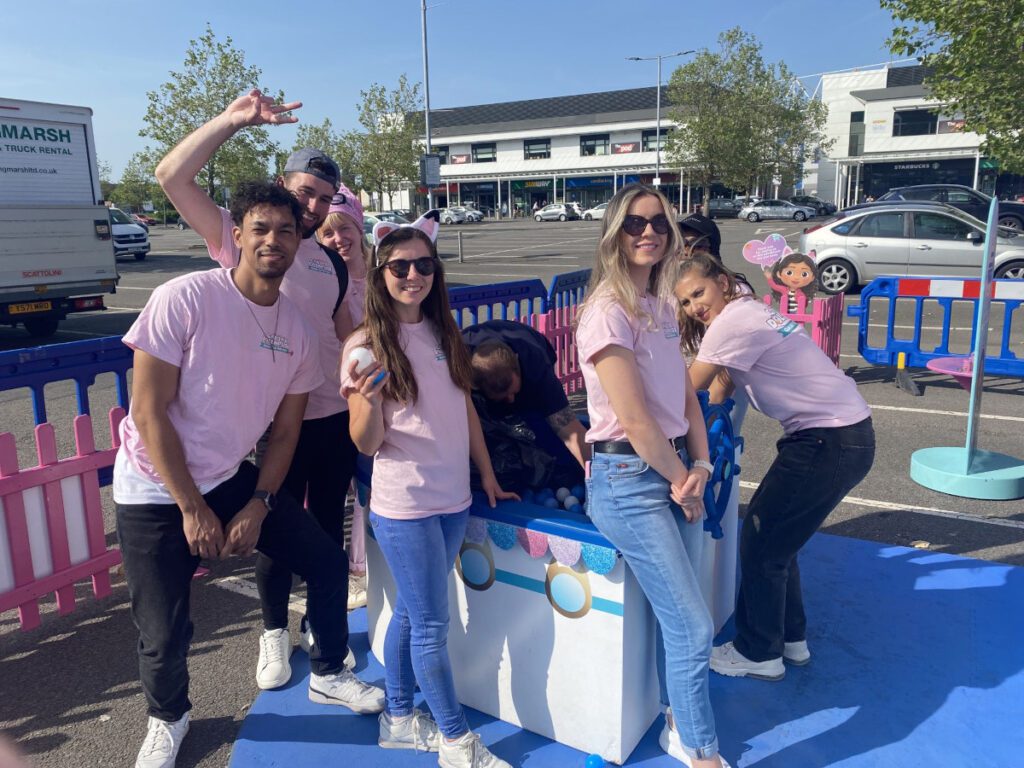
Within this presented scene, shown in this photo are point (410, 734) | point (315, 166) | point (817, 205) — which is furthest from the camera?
point (817, 205)

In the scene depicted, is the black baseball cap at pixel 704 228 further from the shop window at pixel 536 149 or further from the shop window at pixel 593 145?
the shop window at pixel 536 149

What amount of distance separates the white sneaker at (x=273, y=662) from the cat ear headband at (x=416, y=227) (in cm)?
178

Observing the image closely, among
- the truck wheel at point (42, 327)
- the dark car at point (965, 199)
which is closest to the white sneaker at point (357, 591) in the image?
the truck wheel at point (42, 327)

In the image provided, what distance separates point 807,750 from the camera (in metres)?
2.73

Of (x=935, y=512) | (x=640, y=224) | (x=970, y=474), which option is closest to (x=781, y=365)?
(x=640, y=224)

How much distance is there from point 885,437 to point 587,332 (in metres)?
5.02

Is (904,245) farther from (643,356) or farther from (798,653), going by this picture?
(643,356)

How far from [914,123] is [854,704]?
55.4 m

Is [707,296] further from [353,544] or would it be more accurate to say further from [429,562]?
[353,544]

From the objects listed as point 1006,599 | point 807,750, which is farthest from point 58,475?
point 1006,599

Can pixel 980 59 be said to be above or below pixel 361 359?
above

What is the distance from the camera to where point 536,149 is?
210 ft

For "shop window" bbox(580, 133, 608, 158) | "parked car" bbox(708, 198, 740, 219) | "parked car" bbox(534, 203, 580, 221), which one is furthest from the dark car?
"shop window" bbox(580, 133, 608, 158)

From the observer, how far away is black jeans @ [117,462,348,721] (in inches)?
96.6
